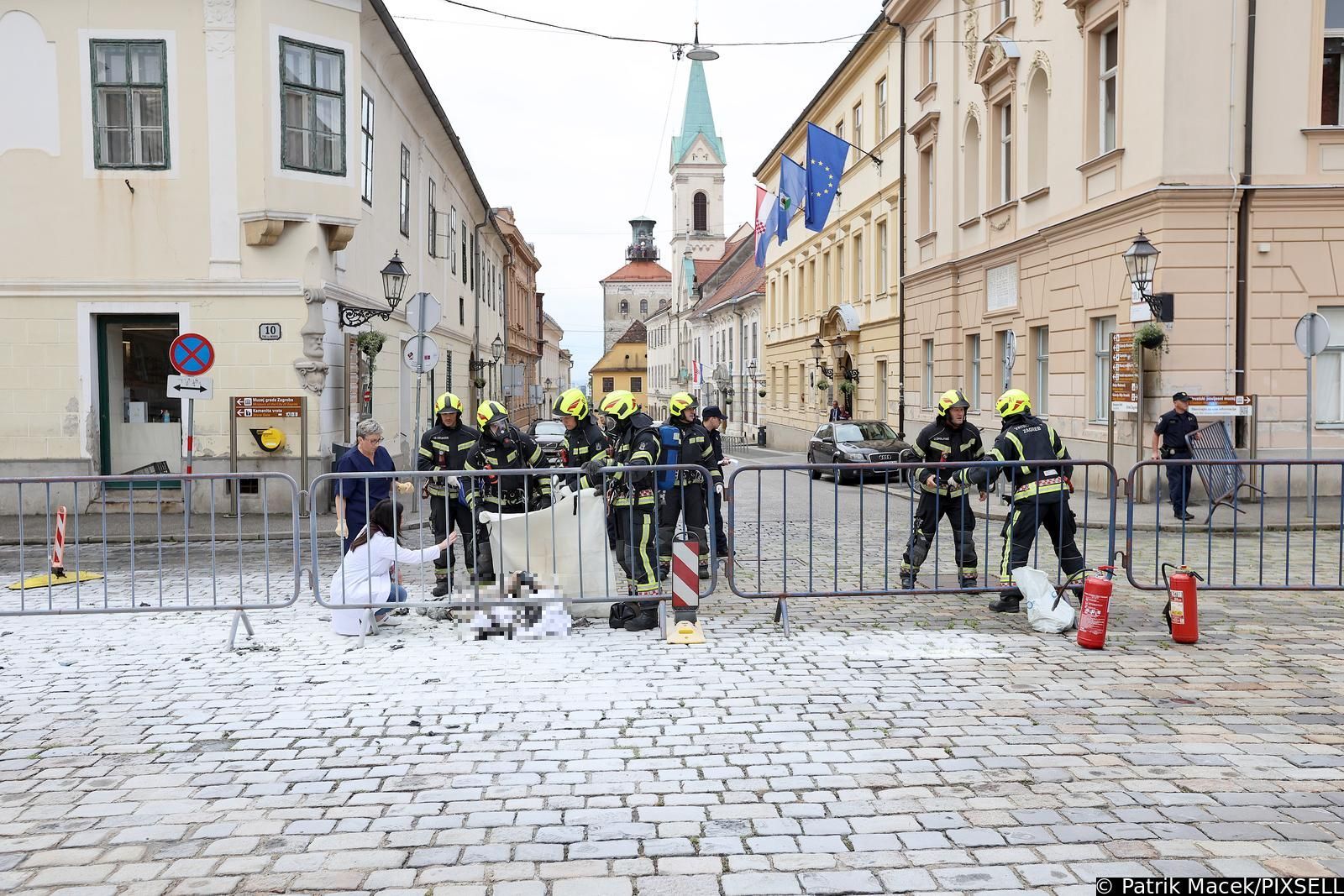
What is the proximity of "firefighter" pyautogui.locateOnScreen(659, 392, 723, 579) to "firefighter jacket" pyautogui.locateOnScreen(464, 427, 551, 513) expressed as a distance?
108cm

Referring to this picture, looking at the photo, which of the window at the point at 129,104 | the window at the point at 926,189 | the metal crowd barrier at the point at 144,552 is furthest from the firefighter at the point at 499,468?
the window at the point at 926,189

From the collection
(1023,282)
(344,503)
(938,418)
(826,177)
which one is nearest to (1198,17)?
(1023,282)

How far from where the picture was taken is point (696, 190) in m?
85.2

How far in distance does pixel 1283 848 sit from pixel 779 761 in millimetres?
2051

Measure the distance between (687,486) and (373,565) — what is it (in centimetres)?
256

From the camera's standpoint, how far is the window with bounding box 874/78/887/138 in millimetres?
30391

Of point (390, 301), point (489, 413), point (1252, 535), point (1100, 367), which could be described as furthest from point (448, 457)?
point (1100, 367)

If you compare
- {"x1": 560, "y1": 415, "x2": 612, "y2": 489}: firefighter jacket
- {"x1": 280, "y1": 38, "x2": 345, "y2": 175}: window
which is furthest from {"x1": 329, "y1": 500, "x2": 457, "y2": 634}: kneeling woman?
{"x1": 280, "y1": 38, "x2": 345, "y2": 175}: window

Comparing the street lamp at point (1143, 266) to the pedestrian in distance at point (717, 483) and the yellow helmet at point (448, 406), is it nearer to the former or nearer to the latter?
the pedestrian in distance at point (717, 483)

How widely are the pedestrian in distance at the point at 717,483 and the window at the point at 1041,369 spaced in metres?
10.0

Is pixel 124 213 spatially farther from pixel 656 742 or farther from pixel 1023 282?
pixel 1023 282

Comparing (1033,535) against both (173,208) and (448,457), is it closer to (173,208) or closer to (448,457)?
(448,457)

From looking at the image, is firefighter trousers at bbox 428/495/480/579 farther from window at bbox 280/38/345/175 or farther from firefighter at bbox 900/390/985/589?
window at bbox 280/38/345/175

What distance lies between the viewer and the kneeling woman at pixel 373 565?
7746mm
